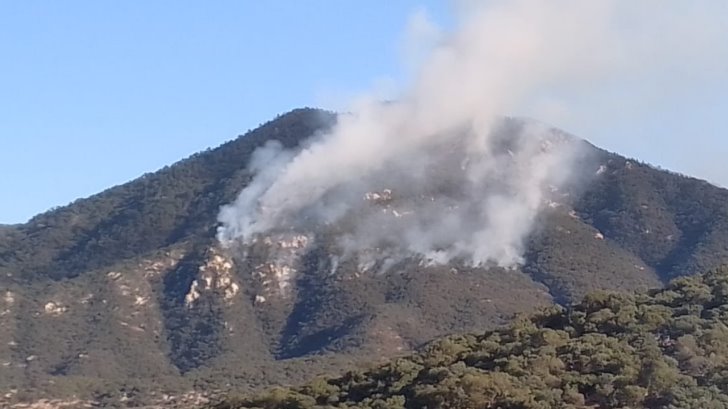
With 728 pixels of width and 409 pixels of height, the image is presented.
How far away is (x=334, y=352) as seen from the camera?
468ft

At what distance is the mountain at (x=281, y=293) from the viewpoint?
5965 inches

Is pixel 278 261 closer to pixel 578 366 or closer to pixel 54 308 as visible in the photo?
pixel 54 308

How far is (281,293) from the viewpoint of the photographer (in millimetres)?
179250

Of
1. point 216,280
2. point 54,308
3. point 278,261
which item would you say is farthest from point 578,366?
point 278,261

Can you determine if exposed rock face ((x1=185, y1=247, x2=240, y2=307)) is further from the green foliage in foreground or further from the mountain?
the green foliage in foreground

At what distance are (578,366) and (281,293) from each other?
130 metres

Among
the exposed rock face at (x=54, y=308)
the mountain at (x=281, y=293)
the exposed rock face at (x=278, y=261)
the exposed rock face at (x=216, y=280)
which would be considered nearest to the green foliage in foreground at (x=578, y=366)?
the mountain at (x=281, y=293)

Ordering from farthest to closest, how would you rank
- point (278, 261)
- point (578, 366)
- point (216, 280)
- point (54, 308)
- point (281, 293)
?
point (278, 261) < point (281, 293) < point (216, 280) < point (54, 308) < point (578, 366)

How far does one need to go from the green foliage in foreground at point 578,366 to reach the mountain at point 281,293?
2796 inches

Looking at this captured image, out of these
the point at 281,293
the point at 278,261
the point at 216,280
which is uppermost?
the point at 278,261

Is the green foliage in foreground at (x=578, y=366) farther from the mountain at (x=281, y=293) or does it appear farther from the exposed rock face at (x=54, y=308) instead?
the exposed rock face at (x=54, y=308)

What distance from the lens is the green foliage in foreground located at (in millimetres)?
46875

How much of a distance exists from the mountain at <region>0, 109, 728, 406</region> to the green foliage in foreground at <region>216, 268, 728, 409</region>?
7101 cm

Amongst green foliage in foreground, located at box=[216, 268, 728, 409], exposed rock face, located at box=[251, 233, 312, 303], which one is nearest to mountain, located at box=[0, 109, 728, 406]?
exposed rock face, located at box=[251, 233, 312, 303]
